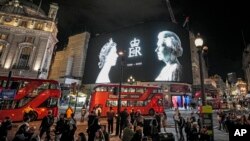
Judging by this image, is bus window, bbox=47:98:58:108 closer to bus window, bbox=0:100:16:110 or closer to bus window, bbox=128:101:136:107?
bus window, bbox=0:100:16:110

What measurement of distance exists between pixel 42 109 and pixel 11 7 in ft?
146

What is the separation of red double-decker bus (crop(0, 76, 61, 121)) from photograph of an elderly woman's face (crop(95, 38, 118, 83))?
50.3m

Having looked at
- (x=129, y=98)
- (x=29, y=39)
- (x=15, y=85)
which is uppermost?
(x=29, y=39)

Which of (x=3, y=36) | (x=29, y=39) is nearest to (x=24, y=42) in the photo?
(x=29, y=39)

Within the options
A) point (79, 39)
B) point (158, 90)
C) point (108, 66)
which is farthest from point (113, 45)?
point (158, 90)

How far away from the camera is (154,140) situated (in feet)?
31.2

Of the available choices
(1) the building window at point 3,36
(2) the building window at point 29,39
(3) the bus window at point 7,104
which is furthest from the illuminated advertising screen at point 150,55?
(3) the bus window at point 7,104

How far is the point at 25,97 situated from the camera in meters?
17.6

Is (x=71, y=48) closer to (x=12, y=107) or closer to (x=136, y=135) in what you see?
(x=12, y=107)

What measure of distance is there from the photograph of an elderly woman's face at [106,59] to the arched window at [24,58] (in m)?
31.1

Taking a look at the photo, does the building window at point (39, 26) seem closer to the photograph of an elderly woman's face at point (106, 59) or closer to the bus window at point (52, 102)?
the photograph of an elderly woman's face at point (106, 59)

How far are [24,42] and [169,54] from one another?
4104 cm

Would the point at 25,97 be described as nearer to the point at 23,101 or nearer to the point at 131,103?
the point at 23,101

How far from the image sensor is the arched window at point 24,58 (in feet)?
142
